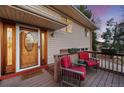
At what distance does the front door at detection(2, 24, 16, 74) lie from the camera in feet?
11.4

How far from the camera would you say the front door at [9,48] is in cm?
348

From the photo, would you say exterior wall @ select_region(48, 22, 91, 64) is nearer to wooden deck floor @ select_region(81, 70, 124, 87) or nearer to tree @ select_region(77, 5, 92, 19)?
wooden deck floor @ select_region(81, 70, 124, 87)

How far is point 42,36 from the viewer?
5.10m

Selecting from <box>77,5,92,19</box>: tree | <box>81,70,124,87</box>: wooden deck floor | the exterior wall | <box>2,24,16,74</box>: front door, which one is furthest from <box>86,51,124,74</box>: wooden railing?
<box>77,5,92,19</box>: tree

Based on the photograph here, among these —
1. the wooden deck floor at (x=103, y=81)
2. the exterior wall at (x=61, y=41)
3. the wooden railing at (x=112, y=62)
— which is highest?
the exterior wall at (x=61, y=41)

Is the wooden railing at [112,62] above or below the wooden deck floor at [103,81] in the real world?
above

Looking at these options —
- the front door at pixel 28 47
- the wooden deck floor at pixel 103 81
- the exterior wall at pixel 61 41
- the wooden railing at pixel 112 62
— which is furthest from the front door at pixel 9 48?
the wooden railing at pixel 112 62

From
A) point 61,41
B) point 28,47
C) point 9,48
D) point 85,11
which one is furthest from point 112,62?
point 85,11

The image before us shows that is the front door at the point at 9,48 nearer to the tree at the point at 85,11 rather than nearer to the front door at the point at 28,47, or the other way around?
the front door at the point at 28,47

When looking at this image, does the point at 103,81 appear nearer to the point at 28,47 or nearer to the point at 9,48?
the point at 28,47

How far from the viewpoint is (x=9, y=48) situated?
11.9ft

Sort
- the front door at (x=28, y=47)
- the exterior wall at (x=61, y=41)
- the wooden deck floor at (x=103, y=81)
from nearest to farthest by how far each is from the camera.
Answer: the wooden deck floor at (x=103, y=81)
the front door at (x=28, y=47)
the exterior wall at (x=61, y=41)

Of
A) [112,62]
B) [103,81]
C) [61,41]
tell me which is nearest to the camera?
[103,81]

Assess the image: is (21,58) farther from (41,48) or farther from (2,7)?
(2,7)
